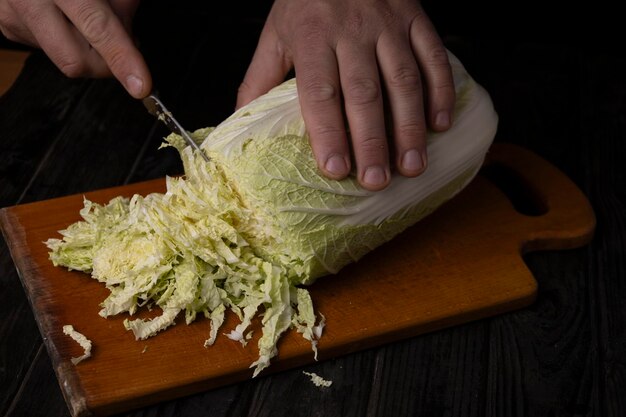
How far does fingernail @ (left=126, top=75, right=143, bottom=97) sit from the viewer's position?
110 inches

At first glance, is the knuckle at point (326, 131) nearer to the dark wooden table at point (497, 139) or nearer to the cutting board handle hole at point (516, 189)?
the dark wooden table at point (497, 139)

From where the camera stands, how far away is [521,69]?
4312mm

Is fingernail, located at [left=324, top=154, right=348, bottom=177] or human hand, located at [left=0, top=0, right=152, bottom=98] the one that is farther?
human hand, located at [left=0, top=0, right=152, bottom=98]

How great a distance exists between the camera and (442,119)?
2846 mm

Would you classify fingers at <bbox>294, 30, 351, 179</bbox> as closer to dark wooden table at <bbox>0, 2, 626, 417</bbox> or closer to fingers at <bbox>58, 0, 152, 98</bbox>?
fingers at <bbox>58, 0, 152, 98</bbox>

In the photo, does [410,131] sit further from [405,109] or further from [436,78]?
[436,78]

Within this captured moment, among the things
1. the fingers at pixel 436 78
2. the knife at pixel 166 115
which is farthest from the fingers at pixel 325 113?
the knife at pixel 166 115

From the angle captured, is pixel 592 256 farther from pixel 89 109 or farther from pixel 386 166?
pixel 89 109

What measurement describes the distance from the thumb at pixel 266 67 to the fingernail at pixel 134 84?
0.52m

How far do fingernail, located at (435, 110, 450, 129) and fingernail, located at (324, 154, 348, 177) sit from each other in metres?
0.41

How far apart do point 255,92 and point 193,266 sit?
85 centimetres

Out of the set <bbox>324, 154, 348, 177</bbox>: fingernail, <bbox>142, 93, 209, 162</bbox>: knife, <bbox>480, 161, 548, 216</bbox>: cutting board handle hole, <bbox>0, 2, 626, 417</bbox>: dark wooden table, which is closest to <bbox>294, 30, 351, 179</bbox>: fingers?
<bbox>324, 154, 348, 177</bbox>: fingernail

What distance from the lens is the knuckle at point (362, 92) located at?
105 inches

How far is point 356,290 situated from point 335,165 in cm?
50
